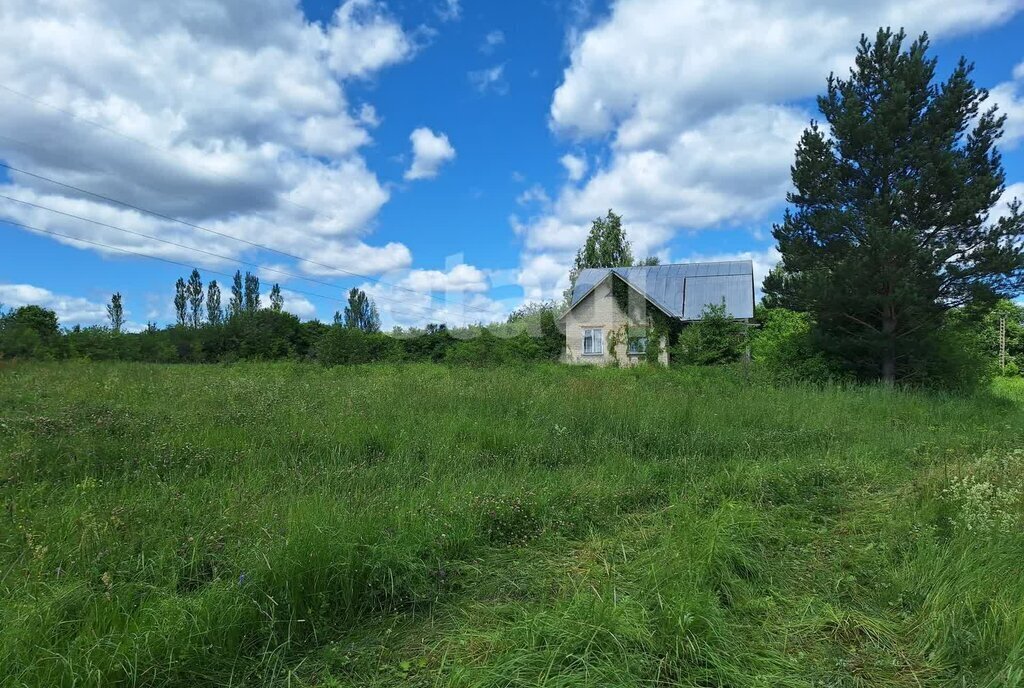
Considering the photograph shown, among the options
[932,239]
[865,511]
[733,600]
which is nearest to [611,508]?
[733,600]

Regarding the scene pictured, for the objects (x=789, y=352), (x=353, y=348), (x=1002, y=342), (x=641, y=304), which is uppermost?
(x=641, y=304)

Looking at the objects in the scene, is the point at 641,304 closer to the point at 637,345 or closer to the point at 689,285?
the point at 637,345

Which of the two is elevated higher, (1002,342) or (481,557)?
(1002,342)

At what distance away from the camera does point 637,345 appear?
86.5 feet

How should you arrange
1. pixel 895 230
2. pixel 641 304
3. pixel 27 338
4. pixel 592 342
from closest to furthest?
pixel 895 230 < pixel 27 338 < pixel 641 304 < pixel 592 342

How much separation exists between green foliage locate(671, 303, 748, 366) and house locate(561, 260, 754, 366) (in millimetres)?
2824

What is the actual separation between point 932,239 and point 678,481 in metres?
13.4

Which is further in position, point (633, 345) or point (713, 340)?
point (633, 345)

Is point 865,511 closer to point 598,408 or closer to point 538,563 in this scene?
point 538,563

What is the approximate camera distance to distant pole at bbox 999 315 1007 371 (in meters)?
23.5

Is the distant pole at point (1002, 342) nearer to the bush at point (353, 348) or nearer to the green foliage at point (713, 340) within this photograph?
the green foliage at point (713, 340)

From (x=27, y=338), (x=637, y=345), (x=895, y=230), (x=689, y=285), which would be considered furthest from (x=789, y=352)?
(x=27, y=338)

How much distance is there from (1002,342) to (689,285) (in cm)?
1401

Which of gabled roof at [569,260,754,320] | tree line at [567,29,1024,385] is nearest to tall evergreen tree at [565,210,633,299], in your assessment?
gabled roof at [569,260,754,320]
